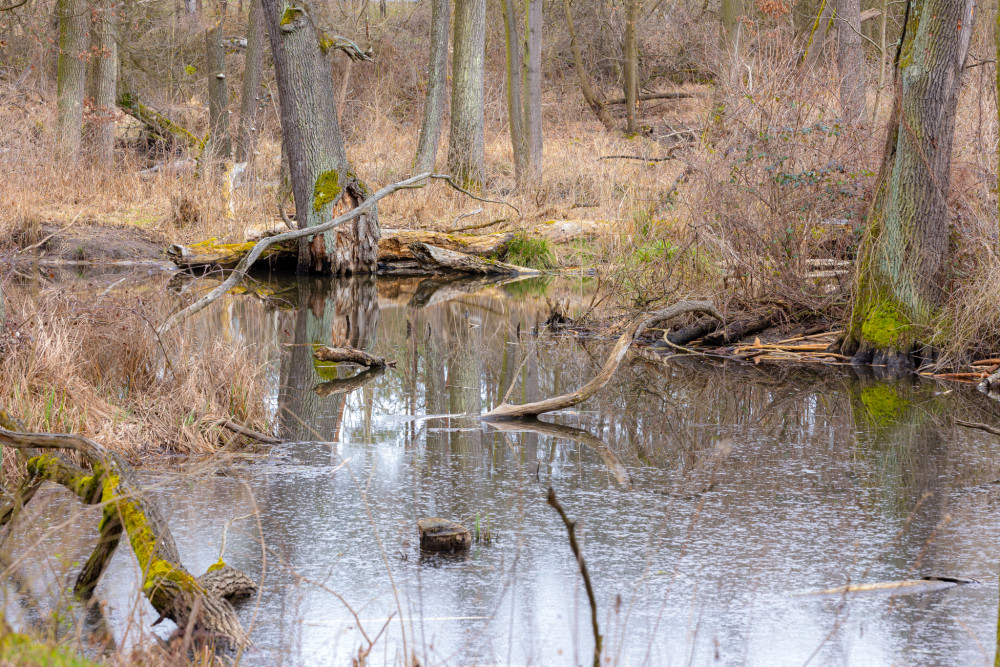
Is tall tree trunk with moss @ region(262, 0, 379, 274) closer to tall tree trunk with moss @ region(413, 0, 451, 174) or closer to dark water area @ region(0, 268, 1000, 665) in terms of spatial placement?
Result: tall tree trunk with moss @ region(413, 0, 451, 174)

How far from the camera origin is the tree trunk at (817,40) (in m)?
11.4

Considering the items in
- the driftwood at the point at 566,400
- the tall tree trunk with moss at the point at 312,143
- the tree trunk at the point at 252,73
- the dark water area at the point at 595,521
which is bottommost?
the dark water area at the point at 595,521

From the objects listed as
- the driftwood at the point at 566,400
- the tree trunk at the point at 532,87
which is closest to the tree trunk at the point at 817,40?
the driftwood at the point at 566,400

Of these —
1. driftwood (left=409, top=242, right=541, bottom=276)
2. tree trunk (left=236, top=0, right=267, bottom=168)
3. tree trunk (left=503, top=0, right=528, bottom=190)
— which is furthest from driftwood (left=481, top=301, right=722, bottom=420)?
tree trunk (left=236, top=0, right=267, bottom=168)

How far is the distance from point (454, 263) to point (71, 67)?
28.9 feet

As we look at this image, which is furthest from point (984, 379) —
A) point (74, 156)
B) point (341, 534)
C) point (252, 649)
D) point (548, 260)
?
point (74, 156)

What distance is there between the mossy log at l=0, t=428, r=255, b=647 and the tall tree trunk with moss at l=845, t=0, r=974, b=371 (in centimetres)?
686

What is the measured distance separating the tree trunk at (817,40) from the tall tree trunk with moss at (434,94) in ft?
23.1

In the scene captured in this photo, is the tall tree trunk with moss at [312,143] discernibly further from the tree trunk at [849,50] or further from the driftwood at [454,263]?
→ the tree trunk at [849,50]

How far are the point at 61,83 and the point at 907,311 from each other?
54.3 feet

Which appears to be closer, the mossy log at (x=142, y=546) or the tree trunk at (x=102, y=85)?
the mossy log at (x=142, y=546)

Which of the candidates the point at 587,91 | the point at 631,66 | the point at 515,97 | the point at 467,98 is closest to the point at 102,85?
the point at 467,98

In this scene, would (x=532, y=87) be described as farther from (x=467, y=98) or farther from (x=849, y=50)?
(x=849, y=50)

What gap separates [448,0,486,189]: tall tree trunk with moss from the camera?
20.7 metres
